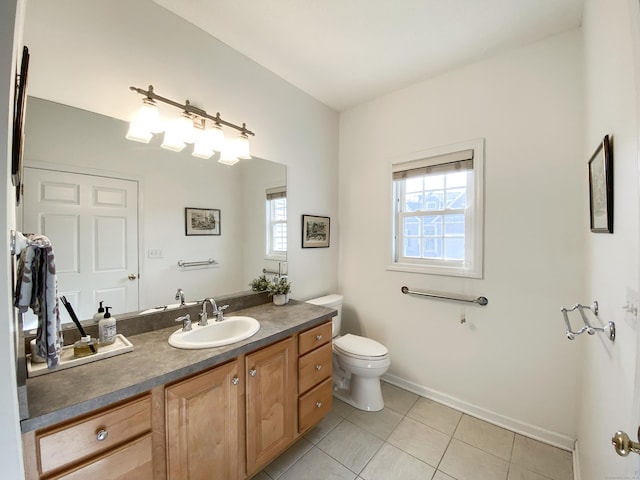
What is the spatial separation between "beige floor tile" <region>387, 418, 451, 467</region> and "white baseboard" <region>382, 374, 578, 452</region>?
0.36 m

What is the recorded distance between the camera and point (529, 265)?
1.79 meters

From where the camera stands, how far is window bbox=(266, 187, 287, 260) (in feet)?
6.92

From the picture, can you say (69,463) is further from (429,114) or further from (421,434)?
(429,114)

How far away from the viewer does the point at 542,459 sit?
1.62 meters

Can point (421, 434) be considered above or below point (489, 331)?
below

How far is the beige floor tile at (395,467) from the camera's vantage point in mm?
1513

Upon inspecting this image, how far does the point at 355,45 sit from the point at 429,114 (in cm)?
81

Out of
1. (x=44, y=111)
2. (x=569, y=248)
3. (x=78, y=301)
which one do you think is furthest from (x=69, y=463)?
(x=569, y=248)

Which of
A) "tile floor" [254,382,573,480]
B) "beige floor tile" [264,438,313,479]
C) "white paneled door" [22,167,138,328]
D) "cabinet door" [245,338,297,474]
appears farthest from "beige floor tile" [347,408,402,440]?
"white paneled door" [22,167,138,328]

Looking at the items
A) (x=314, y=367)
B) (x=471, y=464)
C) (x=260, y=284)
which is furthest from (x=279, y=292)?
(x=471, y=464)

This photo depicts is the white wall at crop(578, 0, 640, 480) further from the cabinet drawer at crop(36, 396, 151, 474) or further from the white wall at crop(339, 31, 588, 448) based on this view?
the cabinet drawer at crop(36, 396, 151, 474)

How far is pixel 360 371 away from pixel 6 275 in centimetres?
201

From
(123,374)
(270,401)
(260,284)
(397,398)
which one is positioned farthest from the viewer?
(397,398)

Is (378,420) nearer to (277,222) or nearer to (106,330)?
(277,222)
